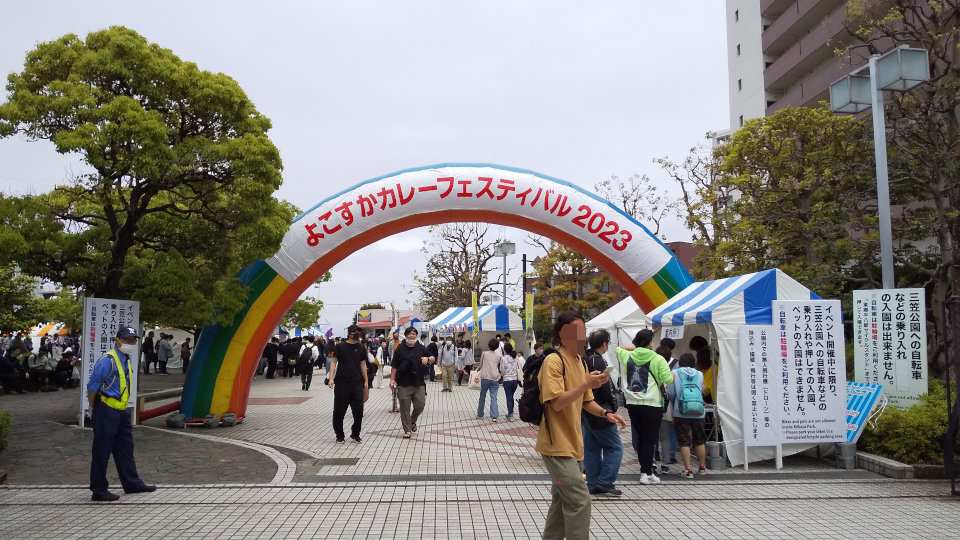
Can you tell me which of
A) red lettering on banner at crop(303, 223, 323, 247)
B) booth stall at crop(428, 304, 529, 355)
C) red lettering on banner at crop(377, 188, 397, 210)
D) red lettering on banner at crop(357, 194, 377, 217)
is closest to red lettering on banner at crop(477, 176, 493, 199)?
red lettering on banner at crop(377, 188, 397, 210)

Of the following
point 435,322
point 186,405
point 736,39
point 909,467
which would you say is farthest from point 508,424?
point 736,39

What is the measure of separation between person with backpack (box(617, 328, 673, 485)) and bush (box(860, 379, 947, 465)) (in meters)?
2.90

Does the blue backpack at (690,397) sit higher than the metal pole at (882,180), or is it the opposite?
the metal pole at (882,180)

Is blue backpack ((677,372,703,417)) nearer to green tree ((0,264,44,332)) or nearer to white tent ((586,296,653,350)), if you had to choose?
white tent ((586,296,653,350))

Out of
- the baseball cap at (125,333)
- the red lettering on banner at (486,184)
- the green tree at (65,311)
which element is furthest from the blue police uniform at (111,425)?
the green tree at (65,311)

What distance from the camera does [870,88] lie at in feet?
35.1

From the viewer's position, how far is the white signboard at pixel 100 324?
1062cm

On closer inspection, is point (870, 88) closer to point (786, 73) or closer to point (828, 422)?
point (828, 422)

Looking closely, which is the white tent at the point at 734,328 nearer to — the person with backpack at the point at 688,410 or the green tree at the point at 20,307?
the person with backpack at the point at 688,410

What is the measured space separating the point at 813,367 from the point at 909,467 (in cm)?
146

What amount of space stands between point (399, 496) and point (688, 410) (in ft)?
11.0

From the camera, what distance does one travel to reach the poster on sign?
8.66 meters

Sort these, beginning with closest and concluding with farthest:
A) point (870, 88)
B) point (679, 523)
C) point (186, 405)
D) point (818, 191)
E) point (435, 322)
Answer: point (679, 523), point (870, 88), point (186, 405), point (818, 191), point (435, 322)

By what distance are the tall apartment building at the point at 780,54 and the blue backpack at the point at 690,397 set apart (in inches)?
881
